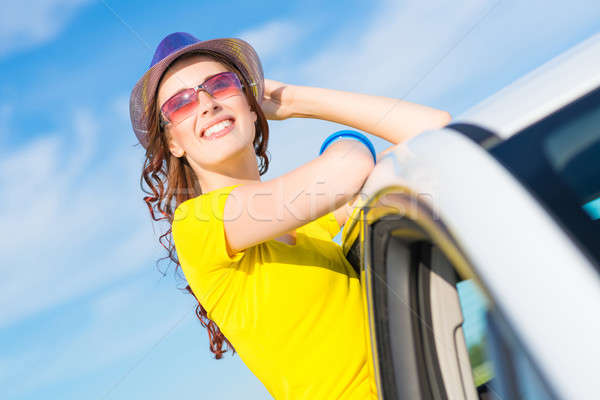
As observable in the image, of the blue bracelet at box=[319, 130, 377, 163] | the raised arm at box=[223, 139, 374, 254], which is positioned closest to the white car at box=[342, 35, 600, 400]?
the raised arm at box=[223, 139, 374, 254]

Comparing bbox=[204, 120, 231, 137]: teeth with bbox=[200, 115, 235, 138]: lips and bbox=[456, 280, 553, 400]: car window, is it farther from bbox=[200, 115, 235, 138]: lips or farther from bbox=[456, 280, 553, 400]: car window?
bbox=[456, 280, 553, 400]: car window

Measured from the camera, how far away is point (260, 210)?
4.91 feet

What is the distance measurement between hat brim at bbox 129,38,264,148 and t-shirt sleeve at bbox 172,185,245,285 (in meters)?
0.79

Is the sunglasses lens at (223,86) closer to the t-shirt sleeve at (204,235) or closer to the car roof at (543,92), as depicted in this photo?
the t-shirt sleeve at (204,235)

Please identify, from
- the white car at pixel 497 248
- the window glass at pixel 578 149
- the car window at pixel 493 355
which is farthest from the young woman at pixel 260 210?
the window glass at pixel 578 149

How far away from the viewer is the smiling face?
2111 millimetres

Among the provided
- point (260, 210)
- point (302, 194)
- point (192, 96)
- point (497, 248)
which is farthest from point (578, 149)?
point (192, 96)

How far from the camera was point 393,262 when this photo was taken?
45.0 inches

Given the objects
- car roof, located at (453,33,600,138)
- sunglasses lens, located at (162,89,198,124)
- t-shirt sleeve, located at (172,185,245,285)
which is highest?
sunglasses lens, located at (162,89,198,124)

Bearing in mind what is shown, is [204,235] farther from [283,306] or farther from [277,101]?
[277,101]

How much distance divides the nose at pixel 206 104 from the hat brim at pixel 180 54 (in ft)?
0.76

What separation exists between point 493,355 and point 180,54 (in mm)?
1827

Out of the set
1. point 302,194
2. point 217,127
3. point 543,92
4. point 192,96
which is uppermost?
point 192,96

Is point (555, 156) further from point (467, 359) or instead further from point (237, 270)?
point (237, 270)
